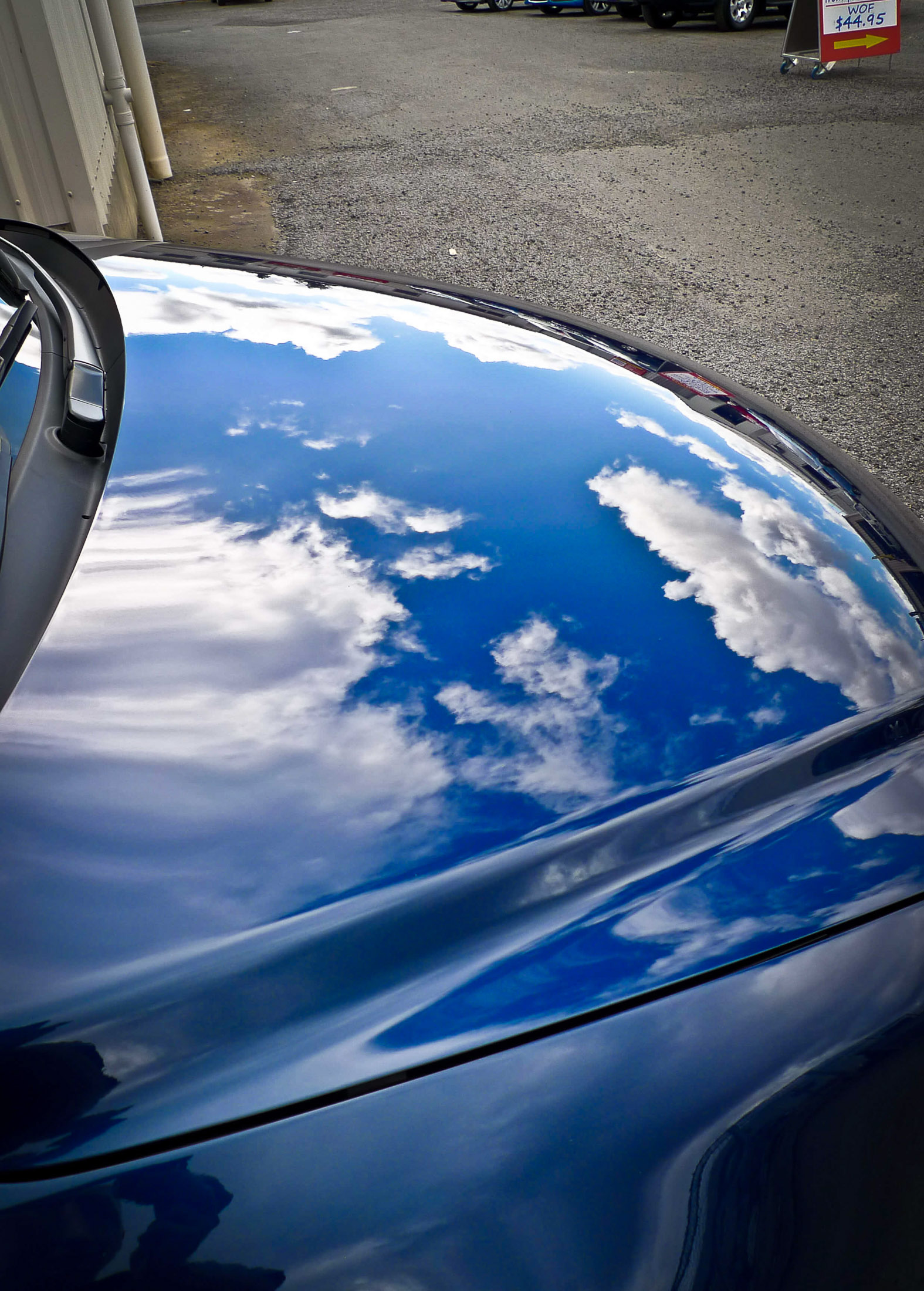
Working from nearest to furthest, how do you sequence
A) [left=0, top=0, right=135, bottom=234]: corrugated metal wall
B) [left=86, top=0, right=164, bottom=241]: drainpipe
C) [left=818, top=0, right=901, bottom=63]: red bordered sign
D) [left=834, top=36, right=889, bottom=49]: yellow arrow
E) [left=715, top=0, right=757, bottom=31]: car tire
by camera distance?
[left=0, top=0, right=135, bottom=234]: corrugated metal wall
[left=86, top=0, right=164, bottom=241]: drainpipe
[left=818, top=0, right=901, bottom=63]: red bordered sign
[left=834, top=36, right=889, bottom=49]: yellow arrow
[left=715, top=0, right=757, bottom=31]: car tire

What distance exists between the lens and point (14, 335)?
1.42 m

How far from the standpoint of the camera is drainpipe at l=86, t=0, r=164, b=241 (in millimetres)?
5426

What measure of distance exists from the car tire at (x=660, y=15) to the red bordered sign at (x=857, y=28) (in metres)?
4.85

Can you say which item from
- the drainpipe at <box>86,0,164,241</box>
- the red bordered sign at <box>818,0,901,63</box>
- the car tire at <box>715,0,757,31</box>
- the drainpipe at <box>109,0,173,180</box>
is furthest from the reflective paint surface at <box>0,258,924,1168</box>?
the car tire at <box>715,0,757,31</box>

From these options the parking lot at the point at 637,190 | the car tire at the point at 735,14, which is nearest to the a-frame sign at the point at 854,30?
the parking lot at the point at 637,190

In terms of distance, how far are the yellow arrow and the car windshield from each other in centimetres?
1080

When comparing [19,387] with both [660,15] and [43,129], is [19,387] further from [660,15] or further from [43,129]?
[660,15]

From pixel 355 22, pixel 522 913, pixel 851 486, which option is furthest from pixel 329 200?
pixel 355 22

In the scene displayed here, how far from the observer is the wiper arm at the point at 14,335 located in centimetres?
134

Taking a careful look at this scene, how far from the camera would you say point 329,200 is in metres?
6.21

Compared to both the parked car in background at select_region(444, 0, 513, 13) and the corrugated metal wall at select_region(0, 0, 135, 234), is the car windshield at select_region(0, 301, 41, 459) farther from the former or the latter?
the parked car in background at select_region(444, 0, 513, 13)

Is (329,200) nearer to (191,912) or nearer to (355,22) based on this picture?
(191,912)

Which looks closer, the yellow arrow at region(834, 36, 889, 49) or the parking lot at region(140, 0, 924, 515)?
the parking lot at region(140, 0, 924, 515)

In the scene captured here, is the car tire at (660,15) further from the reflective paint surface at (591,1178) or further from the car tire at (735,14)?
the reflective paint surface at (591,1178)
